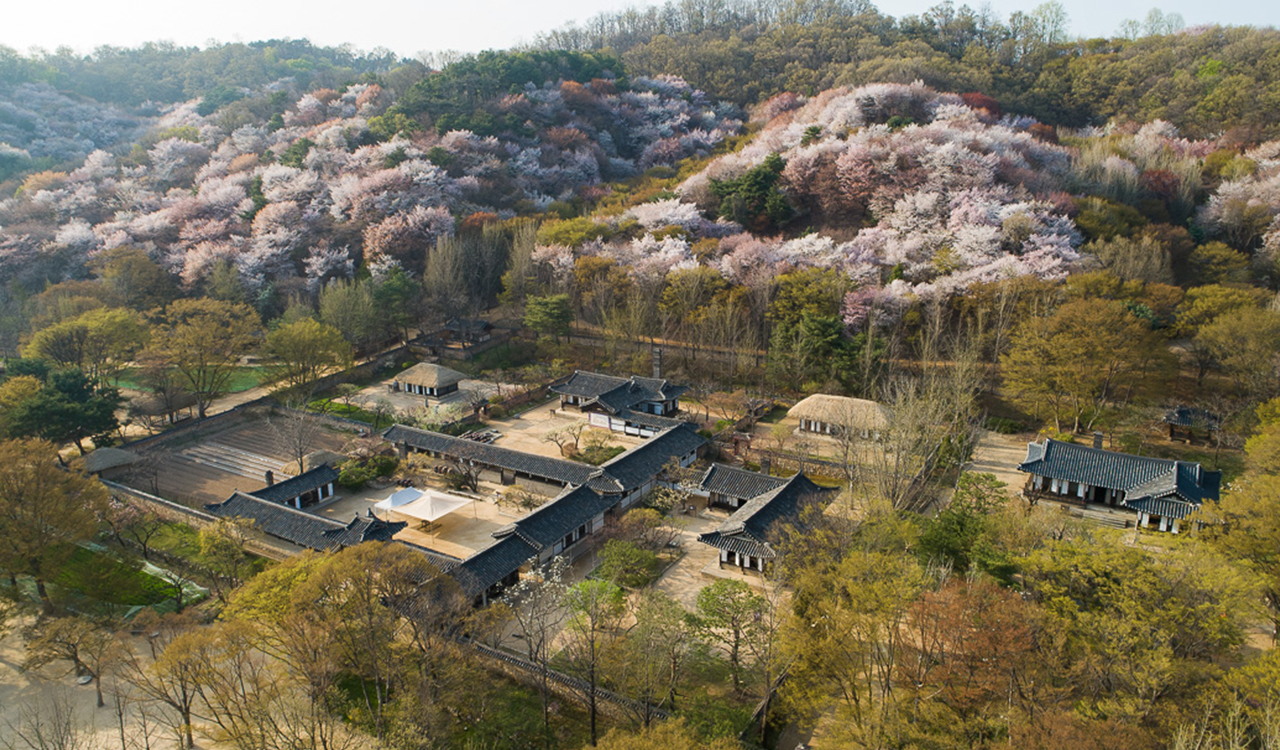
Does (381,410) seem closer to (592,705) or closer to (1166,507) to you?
(592,705)

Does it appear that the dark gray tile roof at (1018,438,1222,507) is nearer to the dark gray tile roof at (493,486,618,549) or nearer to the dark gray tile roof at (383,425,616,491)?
the dark gray tile roof at (493,486,618,549)

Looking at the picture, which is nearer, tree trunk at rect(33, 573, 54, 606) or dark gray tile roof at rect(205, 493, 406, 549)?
tree trunk at rect(33, 573, 54, 606)

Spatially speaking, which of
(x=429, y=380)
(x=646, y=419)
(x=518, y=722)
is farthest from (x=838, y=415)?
(x=429, y=380)

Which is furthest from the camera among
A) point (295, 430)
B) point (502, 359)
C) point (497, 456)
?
point (502, 359)

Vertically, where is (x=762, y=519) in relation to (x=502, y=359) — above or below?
above

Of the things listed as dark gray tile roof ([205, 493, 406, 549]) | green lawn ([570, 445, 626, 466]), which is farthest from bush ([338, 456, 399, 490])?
green lawn ([570, 445, 626, 466])

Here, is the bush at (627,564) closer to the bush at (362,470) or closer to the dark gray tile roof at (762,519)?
the dark gray tile roof at (762,519)

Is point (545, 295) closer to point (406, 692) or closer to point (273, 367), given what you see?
point (273, 367)
